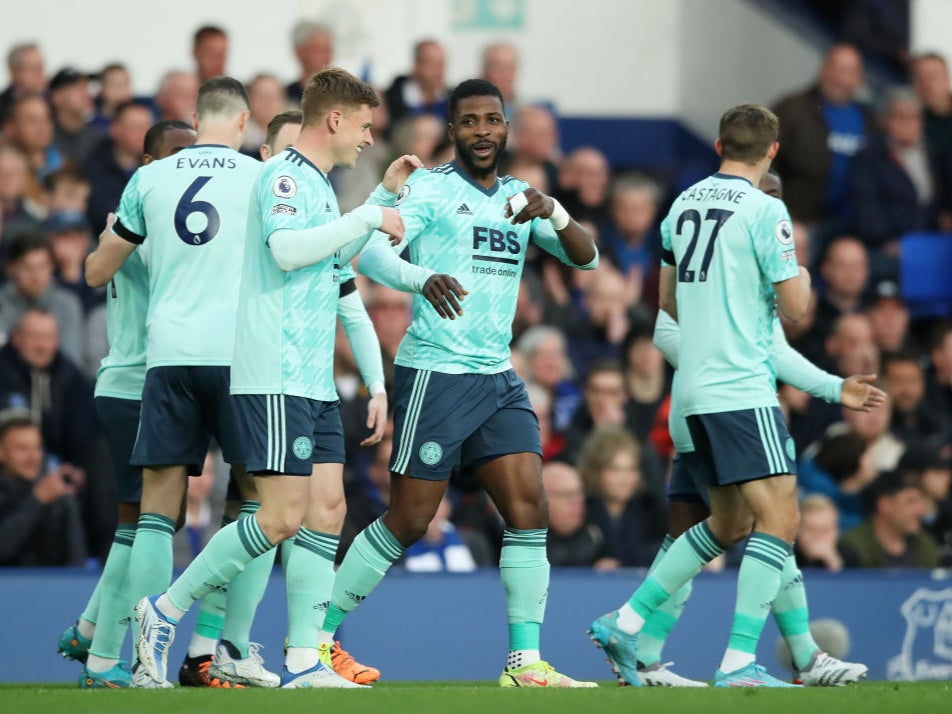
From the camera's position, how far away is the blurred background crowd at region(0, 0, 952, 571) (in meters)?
10.8

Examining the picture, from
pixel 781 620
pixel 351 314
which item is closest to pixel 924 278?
pixel 781 620

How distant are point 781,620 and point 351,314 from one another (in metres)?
2.32

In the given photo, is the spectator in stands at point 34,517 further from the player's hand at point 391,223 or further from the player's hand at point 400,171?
the player's hand at point 391,223

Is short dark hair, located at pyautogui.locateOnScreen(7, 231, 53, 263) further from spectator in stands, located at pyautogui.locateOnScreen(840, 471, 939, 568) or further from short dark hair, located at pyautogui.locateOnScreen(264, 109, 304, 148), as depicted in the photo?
spectator in stands, located at pyautogui.locateOnScreen(840, 471, 939, 568)

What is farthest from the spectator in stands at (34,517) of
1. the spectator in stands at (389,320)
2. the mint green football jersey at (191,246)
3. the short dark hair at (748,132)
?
the short dark hair at (748,132)

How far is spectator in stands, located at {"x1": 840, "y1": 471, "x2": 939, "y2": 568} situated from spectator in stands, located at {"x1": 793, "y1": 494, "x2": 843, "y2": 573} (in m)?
0.18

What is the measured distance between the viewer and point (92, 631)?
26.7 feet

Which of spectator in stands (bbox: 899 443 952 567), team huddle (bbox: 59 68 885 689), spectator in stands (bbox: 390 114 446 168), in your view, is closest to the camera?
team huddle (bbox: 59 68 885 689)

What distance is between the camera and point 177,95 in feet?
42.3

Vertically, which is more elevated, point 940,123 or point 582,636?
point 940,123

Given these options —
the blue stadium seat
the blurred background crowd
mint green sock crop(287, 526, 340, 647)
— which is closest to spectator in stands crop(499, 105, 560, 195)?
the blurred background crowd

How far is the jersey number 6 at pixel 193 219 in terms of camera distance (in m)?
7.41

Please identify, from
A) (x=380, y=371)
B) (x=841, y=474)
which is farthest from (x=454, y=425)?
(x=841, y=474)

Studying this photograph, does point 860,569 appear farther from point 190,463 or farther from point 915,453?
point 190,463
